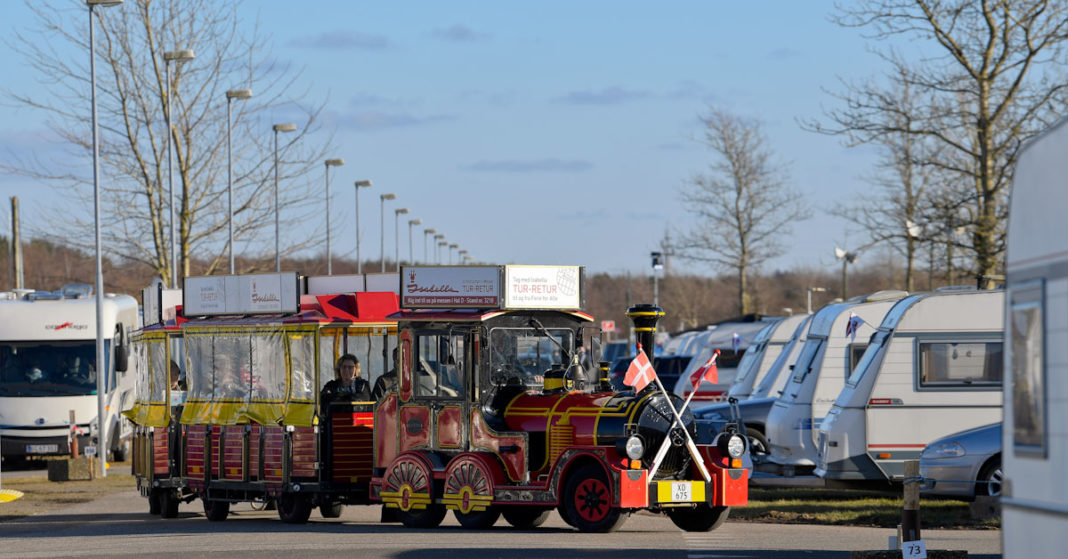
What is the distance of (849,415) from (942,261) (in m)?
14.8

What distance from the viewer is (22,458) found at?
107ft

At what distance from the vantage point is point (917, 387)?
65.2 feet

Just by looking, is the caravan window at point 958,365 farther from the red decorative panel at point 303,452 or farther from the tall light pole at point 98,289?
the tall light pole at point 98,289

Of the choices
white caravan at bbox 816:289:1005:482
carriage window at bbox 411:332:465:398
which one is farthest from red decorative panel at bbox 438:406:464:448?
white caravan at bbox 816:289:1005:482

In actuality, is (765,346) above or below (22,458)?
above

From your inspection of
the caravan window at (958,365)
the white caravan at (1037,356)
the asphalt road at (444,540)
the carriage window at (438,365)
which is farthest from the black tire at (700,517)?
the white caravan at (1037,356)

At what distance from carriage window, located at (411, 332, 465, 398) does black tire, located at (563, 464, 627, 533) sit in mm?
1698

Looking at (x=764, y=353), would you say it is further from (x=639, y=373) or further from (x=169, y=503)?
(x=639, y=373)

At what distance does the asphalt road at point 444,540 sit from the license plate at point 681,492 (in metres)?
0.40

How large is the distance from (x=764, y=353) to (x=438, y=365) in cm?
1214

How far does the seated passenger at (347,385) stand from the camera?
745 inches

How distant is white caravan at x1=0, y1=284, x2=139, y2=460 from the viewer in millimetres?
31719

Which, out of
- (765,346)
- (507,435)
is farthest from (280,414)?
(765,346)

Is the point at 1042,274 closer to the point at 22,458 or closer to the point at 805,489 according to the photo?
the point at 805,489
